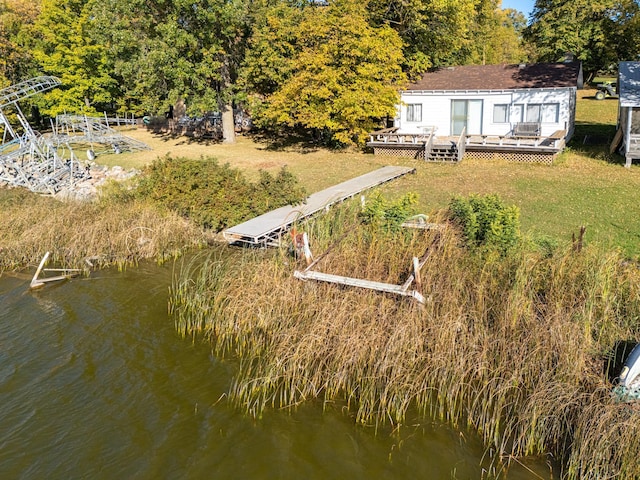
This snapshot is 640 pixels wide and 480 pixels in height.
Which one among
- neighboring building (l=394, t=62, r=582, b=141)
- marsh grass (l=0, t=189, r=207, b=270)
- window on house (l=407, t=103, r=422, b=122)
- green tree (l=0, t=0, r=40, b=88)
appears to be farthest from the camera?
green tree (l=0, t=0, r=40, b=88)

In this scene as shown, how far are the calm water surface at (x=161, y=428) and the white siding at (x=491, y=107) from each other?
63.3 feet

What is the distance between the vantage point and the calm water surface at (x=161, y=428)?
22.0ft

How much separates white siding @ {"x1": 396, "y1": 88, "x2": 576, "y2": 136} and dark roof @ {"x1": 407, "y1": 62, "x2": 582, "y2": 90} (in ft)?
1.09

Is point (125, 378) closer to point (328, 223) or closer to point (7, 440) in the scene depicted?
point (7, 440)

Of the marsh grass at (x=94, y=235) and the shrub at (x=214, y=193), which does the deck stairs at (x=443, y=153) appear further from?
the marsh grass at (x=94, y=235)

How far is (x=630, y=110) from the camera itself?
18375mm

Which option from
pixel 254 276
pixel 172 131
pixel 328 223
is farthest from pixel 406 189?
pixel 172 131

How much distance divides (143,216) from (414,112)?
16104mm

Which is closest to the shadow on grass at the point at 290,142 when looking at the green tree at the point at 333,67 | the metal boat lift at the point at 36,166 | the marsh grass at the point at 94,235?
the green tree at the point at 333,67

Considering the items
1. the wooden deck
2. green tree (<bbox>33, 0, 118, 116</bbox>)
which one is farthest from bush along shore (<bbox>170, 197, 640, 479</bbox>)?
green tree (<bbox>33, 0, 118, 116</bbox>)

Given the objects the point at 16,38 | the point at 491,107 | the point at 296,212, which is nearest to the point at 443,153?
the point at 491,107

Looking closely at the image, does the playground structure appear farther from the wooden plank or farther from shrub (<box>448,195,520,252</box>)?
shrub (<box>448,195,520,252</box>)

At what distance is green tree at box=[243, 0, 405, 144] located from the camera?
2291 centimetres

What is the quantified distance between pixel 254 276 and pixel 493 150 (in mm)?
15363
